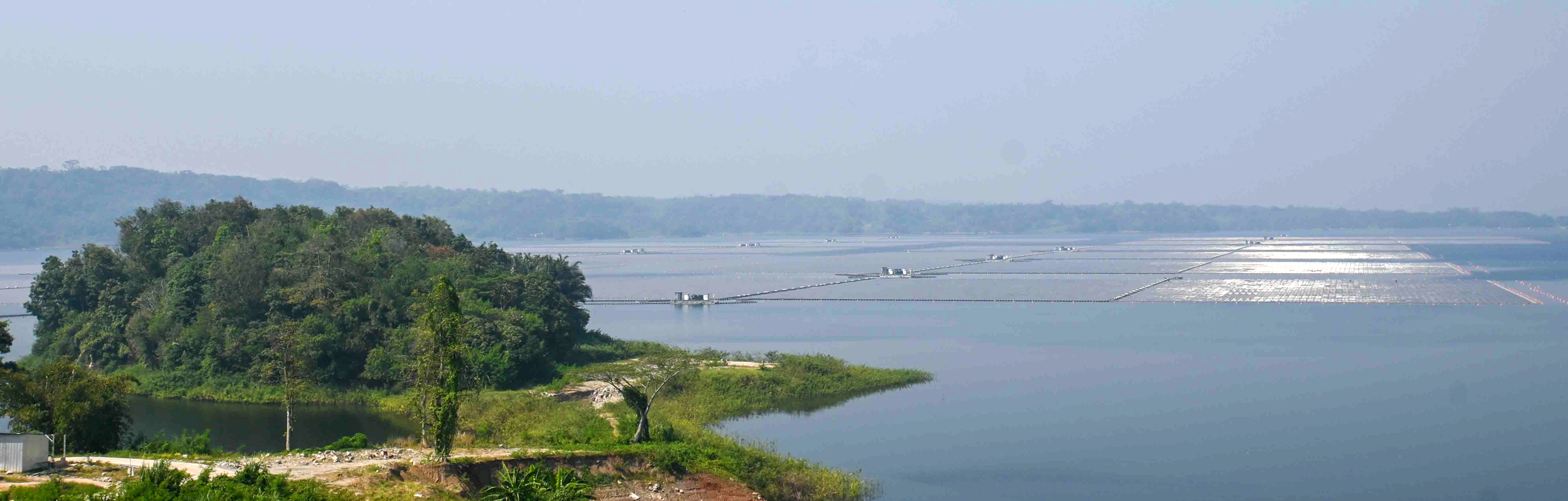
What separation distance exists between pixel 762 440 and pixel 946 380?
12.6 m

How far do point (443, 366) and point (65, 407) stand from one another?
7834 millimetres

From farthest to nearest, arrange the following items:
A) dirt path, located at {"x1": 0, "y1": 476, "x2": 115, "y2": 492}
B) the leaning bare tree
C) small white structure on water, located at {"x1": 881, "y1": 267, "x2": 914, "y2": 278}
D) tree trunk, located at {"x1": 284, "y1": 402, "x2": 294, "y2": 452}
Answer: small white structure on water, located at {"x1": 881, "y1": 267, "x2": 914, "y2": 278} < the leaning bare tree < tree trunk, located at {"x1": 284, "y1": 402, "x2": 294, "y2": 452} < dirt path, located at {"x1": 0, "y1": 476, "x2": 115, "y2": 492}

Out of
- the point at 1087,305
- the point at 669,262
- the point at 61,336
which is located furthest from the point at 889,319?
the point at 669,262

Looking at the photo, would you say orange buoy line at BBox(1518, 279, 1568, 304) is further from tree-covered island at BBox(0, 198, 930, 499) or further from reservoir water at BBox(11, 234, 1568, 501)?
tree-covered island at BBox(0, 198, 930, 499)

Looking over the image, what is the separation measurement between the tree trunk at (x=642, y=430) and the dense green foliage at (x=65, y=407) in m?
10.1

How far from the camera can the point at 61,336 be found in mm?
49406

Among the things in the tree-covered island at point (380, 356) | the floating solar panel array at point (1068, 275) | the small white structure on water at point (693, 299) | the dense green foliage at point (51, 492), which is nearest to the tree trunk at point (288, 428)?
the tree-covered island at point (380, 356)

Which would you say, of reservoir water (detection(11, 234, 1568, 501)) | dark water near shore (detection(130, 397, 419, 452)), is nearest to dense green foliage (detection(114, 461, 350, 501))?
dark water near shore (detection(130, 397, 419, 452))

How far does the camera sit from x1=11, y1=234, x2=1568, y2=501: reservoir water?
2845 cm

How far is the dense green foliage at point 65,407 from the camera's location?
24.3m

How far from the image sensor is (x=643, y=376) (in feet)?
108

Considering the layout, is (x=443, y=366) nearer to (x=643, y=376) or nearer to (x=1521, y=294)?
(x=643, y=376)

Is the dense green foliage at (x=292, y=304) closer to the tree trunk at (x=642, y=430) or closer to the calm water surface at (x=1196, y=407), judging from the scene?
the calm water surface at (x=1196, y=407)

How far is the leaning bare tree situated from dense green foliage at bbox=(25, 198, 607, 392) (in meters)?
2.64
